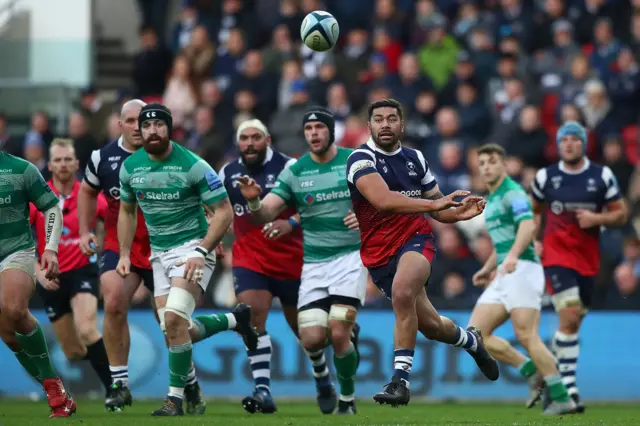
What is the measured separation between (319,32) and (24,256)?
12.5ft

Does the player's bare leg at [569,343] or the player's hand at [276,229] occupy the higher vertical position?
the player's hand at [276,229]

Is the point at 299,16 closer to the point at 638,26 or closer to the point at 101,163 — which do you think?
the point at 638,26

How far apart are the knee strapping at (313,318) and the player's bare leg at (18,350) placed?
276 cm

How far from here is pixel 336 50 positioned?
23.6 m

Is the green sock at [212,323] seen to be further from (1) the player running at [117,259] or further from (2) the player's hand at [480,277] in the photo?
(2) the player's hand at [480,277]

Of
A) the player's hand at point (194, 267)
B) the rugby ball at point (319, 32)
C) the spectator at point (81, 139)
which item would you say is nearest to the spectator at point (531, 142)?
the spectator at point (81, 139)

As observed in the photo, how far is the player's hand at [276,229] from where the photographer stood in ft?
45.4

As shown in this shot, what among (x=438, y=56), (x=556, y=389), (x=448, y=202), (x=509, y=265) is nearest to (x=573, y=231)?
(x=509, y=265)

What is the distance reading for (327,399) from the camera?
14289mm

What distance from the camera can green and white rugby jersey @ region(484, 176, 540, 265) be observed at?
1445cm

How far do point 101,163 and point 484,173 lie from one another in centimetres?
428

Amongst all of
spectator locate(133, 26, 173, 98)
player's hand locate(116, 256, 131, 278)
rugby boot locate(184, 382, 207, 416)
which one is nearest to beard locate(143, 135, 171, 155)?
player's hand locate(116, 256, 131, 278)

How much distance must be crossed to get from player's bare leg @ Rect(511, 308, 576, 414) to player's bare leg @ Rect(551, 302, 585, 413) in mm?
589

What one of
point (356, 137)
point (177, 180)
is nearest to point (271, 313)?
point (356, 137)
